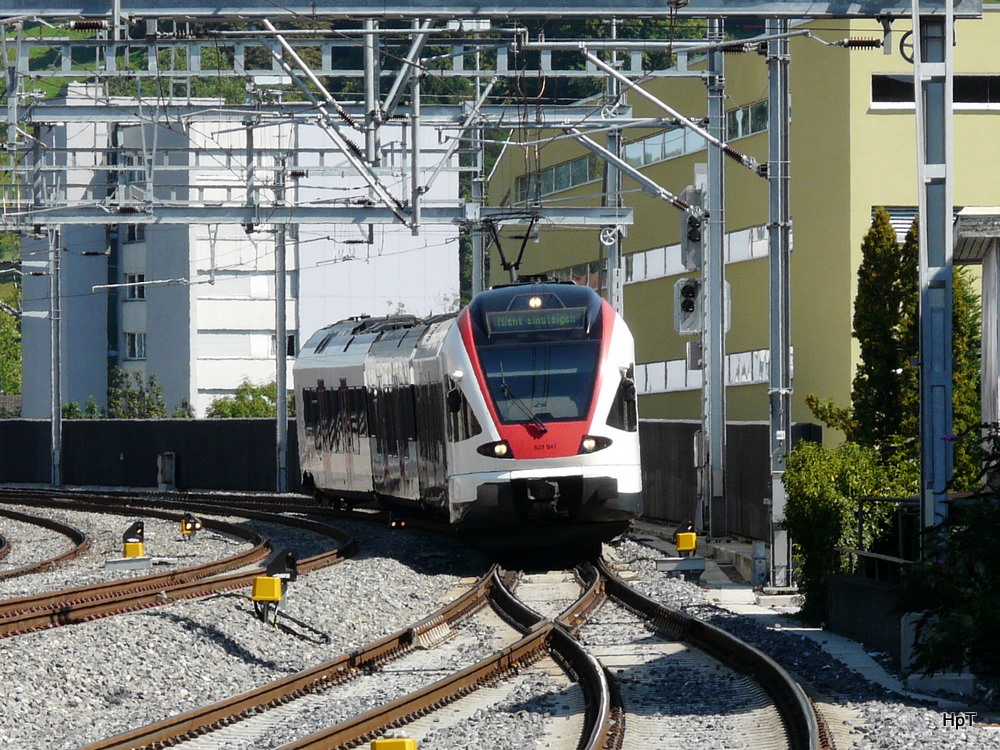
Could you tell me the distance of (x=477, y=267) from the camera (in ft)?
118

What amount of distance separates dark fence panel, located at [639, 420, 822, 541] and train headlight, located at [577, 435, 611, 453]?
2.58 metres

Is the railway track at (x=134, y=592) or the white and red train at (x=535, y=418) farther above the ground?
the white and red train at (x=535, y=418)

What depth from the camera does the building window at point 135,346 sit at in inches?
3068

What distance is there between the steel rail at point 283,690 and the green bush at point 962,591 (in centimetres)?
421

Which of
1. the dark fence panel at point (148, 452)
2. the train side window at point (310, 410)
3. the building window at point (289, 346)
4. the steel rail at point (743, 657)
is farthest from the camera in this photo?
the building window at point (289, 346)

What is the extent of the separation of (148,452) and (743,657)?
36296mm

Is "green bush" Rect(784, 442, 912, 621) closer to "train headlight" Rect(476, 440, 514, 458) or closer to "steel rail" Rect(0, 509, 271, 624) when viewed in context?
"train headlight" Rect(476, 440, 514, 458)

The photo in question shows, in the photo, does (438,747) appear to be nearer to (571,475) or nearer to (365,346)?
(571,475)

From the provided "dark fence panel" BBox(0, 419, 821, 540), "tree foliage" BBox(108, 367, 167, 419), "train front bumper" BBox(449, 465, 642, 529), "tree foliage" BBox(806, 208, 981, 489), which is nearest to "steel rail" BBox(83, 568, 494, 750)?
"train front bumper" BBox(449, 465, 642, 529)

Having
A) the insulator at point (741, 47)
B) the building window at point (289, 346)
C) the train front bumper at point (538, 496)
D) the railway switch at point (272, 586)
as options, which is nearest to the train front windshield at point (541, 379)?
the train front bumper at point (538, 496)

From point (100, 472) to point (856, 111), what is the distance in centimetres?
2342

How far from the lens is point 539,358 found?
20.2m

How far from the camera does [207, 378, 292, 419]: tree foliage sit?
65938mm

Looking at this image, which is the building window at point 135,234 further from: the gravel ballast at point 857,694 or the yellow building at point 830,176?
the gravel ballast at point 857,694
